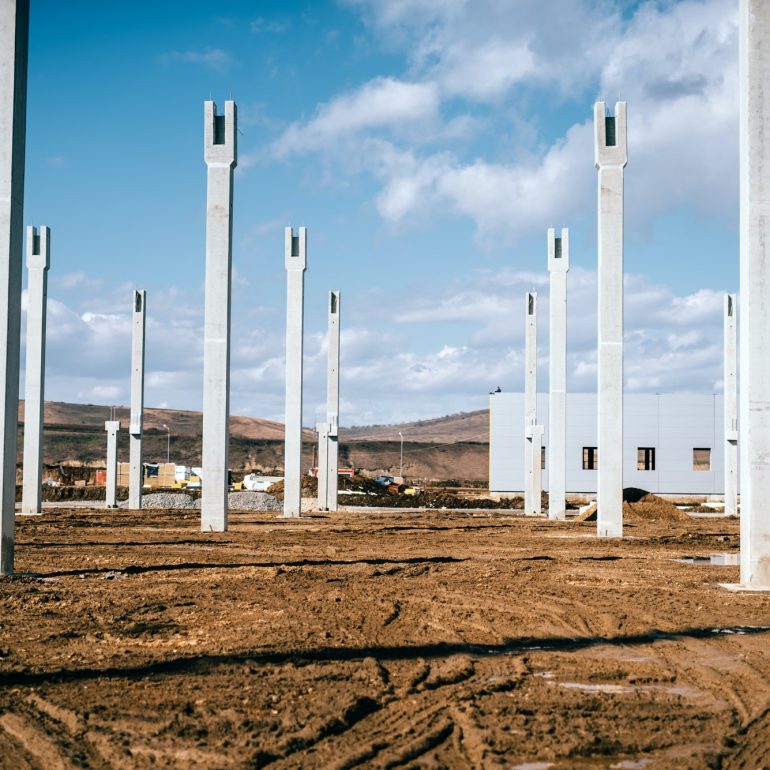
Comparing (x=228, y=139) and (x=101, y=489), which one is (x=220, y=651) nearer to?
(x=228, y=139)

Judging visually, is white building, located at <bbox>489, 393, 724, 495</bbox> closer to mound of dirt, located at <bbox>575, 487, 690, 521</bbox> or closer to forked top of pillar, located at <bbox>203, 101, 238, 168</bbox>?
mound of dirt, located at <bbox>575, 487, 690, 521</bbox>

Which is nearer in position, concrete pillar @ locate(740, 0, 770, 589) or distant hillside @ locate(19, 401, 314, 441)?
concrete pillar @ locate(740, 0, 770, 589)

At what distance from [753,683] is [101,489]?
46.8 m

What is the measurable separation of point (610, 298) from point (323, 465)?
670 inches

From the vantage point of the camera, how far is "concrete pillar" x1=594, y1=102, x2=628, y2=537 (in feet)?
71.7

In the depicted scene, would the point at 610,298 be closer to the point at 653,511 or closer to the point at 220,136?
the point at 220,136

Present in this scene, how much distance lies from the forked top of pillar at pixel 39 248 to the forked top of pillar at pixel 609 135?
17.8 meters

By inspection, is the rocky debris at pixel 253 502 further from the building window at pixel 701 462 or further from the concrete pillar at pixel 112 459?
the building window at pixel 701 462

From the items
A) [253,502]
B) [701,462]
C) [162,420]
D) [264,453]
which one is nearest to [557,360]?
[253,502]

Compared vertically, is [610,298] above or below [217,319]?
above

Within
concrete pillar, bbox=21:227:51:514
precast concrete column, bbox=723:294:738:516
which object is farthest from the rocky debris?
precast concrete column, bbox=723:294:738:516

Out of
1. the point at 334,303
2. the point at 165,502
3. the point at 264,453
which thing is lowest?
the point at 165,502

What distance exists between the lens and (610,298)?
22078 millimetres

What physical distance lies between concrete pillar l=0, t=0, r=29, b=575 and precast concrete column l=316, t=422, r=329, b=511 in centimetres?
2211
